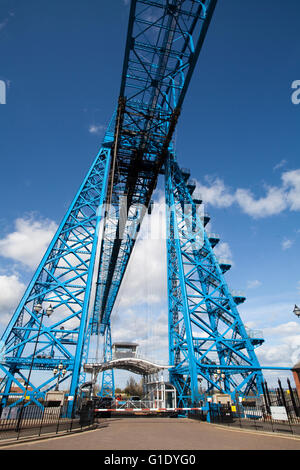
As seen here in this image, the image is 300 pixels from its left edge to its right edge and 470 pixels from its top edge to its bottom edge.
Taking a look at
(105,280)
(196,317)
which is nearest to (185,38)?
(196,317)

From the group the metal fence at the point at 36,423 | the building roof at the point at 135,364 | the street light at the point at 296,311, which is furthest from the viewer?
the building roof at the point at 135,364

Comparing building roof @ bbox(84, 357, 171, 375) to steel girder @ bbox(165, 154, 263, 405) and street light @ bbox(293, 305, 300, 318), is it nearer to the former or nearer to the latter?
steel girder @ bbox(165, 154, 263, 405)

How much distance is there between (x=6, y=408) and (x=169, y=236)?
1617 cm

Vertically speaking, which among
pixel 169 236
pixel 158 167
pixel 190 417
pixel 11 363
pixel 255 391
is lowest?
pixel 190 417

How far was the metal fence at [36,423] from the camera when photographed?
26.1 ft

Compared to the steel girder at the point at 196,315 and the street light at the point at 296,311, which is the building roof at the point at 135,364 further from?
the street light at the point at 296,311

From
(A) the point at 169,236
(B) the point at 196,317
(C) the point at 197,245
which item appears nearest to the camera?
(B) the point at 196,317

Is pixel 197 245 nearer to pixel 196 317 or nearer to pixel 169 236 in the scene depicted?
pixel 169 236

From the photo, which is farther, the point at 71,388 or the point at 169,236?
the point at 169,236

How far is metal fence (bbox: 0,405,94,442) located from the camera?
795 cm

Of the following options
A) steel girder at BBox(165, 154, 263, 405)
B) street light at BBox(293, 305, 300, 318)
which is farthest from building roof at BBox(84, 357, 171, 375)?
street light at BBox(293, 305, 300, 318)

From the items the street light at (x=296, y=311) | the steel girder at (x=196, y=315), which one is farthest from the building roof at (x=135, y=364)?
the street light at (x=296, y=311)

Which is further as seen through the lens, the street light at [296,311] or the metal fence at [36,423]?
the street light at [296,311]
